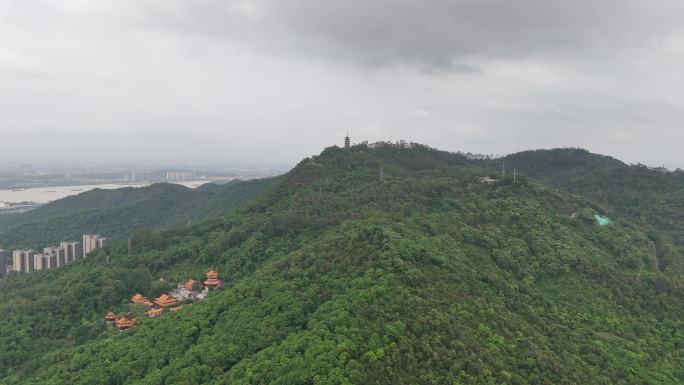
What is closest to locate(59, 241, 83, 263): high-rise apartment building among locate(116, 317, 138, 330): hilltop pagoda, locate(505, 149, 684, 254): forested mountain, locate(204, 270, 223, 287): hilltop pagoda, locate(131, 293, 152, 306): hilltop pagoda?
locate(131, 293, 152, 306): hilltop pagoda

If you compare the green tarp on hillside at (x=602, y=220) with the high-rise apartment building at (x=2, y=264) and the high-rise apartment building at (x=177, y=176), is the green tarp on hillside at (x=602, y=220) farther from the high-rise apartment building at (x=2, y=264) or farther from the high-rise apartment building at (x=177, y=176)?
the high-rise apartment building at (x=177, y=176)

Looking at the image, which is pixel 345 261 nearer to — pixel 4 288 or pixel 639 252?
pixel 639 252

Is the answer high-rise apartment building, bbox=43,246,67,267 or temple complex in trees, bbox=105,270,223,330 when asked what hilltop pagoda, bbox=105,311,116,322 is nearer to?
temple complex in trees, bbox=105,270,223,330

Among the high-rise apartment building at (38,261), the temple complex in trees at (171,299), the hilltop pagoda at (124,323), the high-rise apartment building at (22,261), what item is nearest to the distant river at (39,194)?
the high-rise apartment building at (22,261)

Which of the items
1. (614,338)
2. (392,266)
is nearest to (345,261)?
(392,266)

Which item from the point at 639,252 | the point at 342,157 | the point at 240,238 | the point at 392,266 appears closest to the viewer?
the point at 392,266

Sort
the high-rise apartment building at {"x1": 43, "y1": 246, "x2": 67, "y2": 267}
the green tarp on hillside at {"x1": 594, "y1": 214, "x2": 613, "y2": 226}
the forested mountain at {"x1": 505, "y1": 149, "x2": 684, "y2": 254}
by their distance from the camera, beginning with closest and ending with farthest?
1. the green tarp on hillside at {"x1": 594, "y1": 214, "x2": 613, "y2": 226}
2. the forested mountain at {"x1": 505, "y1": 149, "x2": 684, "y2": 254}
3. the high-rise apartment building at {"x1": 43, "y1": 246, "x2": 67, "y2": 267}

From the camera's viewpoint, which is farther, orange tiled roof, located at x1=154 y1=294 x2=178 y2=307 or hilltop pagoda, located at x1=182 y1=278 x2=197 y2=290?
hilltop pagoda, located at x1=182 y1=278 x2=197 y2=290
